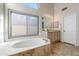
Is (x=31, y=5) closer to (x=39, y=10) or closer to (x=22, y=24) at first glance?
(x=39, y=10)

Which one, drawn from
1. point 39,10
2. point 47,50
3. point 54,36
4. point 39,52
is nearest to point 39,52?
point 39,52

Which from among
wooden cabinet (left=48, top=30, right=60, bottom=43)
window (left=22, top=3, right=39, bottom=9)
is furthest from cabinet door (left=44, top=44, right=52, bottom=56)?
window (left=22, top=3, right=39, bottom=9)

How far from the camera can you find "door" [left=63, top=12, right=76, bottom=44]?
122 centimetres

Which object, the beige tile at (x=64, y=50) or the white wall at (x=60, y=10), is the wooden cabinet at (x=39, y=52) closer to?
the beige tile at (x=64, y=50)

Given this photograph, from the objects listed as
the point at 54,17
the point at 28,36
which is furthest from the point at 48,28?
the point at 28,36

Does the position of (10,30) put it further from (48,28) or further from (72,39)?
(72,39)

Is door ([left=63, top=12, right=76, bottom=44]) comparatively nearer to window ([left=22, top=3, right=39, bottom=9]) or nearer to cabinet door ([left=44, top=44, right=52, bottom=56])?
cabinet door ([left=44, top=44, right=52, bottom=56])

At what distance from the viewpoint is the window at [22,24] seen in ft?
3.77

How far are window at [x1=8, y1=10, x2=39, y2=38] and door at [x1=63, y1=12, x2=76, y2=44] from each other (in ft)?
1.34

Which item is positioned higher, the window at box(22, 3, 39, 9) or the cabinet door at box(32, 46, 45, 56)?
the window at box(22, 3, 39, 9)

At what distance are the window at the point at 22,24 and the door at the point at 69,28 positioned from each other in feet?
1.34

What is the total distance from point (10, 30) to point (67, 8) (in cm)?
83

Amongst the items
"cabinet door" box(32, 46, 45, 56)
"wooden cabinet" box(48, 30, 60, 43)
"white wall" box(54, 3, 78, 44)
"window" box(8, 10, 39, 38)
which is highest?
"white wall" box(54, 3, 78, 44)

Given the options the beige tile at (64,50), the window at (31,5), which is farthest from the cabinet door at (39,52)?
the window at (31,5)
